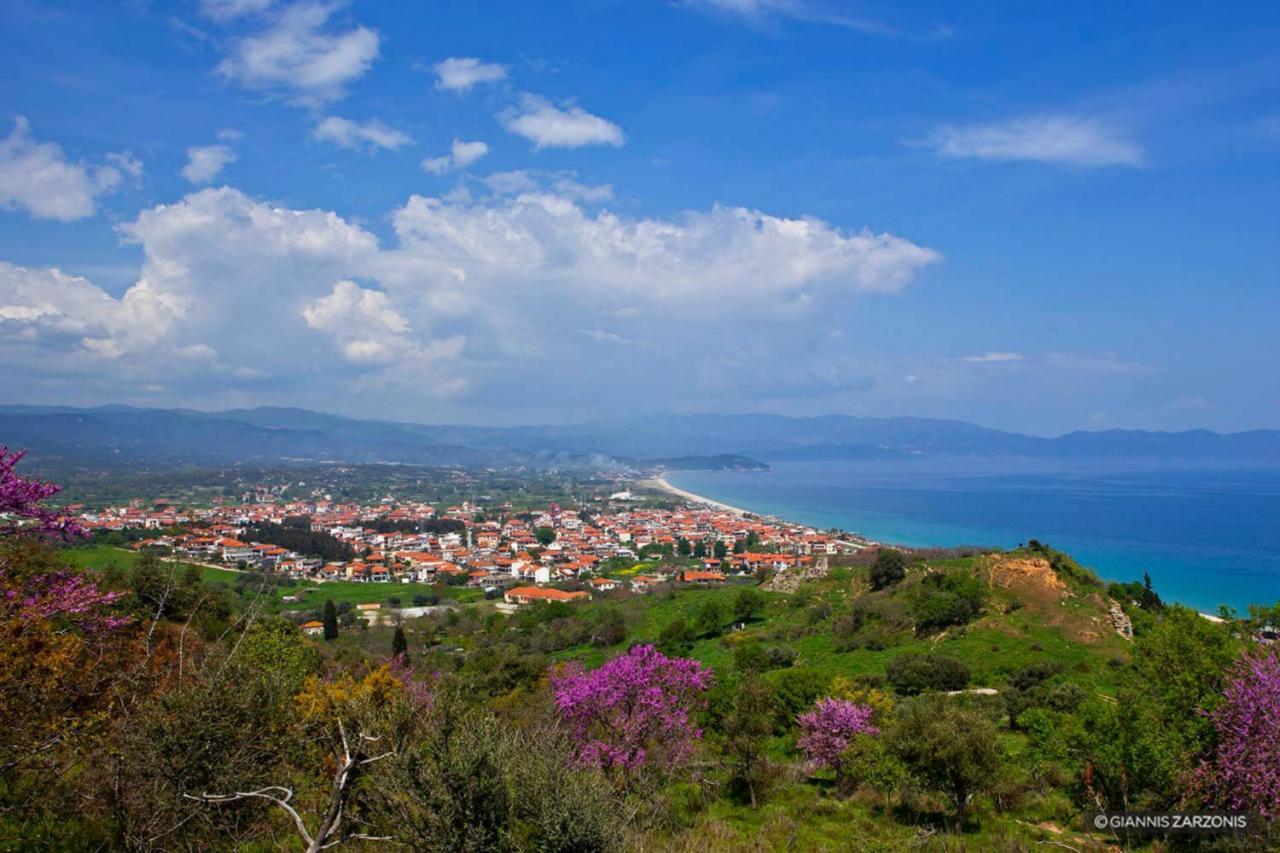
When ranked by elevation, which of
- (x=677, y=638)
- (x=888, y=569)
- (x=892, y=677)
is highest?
(x=888, y=569)

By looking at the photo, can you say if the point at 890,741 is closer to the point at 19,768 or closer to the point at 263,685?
the point at 263,685

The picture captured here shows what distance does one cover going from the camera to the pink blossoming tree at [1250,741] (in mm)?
8789

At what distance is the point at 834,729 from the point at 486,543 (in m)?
82.0

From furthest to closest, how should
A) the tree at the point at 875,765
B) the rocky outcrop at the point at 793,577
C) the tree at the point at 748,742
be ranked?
the rocky outcrop at the point at 793,577, the tree at the point at 748,742, the tree at the point at 875,765

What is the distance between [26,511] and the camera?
6.04 metres

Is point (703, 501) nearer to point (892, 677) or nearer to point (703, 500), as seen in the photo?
point (703, 500)

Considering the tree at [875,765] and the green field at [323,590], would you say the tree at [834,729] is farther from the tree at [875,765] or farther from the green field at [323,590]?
the green field at [323,590]

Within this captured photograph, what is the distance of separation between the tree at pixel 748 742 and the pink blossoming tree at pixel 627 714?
1.54 metres

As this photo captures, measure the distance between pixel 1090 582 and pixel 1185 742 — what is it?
83.1 ft

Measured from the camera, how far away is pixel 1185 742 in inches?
406

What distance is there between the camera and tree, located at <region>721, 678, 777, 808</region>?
14.3 metres

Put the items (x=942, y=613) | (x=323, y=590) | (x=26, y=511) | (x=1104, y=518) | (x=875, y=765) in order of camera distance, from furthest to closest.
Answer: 1. (x=1104, y=518)
2. (x=323, y=590)
3. (x=942, y=613)
4. (x=875, y=765)
5. (x=26, y=511)

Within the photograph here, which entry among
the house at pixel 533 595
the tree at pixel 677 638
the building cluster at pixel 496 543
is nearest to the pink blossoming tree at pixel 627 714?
the tree at pixel 677 638

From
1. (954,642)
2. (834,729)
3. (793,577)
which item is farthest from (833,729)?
(793,577)
